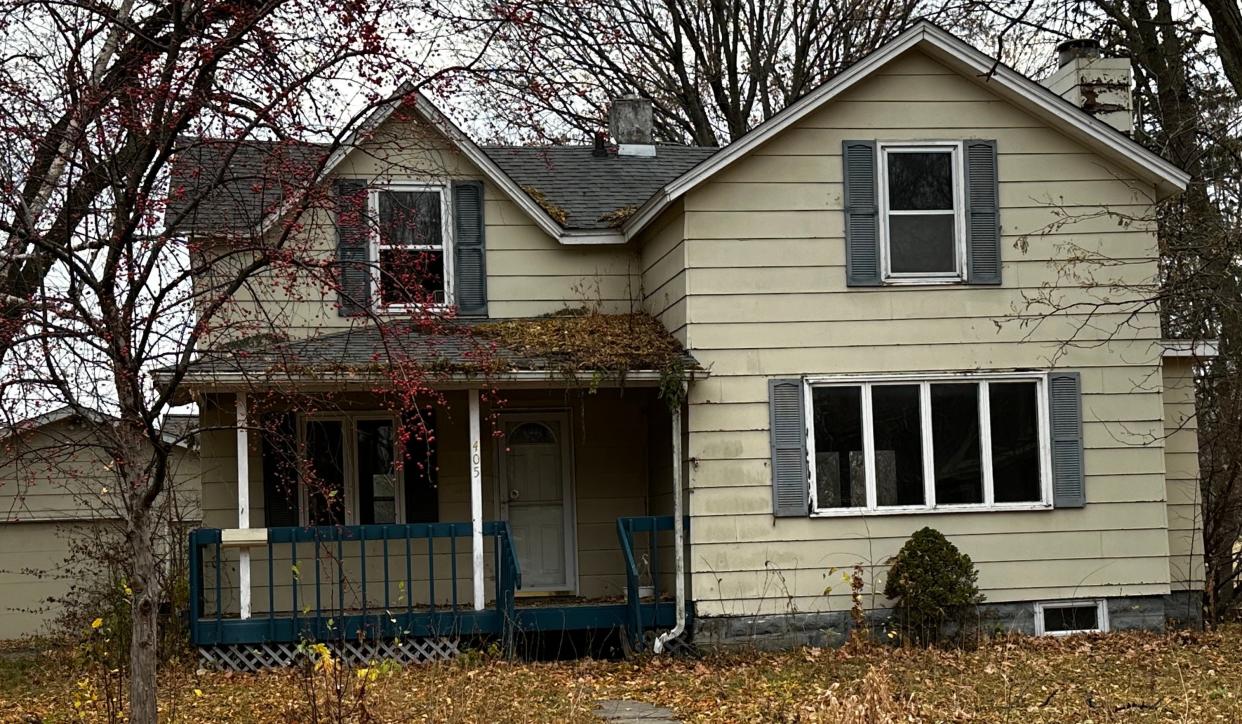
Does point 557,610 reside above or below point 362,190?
below

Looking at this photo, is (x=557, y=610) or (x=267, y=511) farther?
(x=267, y=511)

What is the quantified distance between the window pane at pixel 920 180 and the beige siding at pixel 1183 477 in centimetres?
336

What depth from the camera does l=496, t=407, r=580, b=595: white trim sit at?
612 inches

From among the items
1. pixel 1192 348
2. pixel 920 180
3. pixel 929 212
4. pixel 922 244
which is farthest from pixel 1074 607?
pixel 920 180

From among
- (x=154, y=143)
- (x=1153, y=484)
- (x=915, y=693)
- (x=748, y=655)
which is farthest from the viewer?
(x=1153, y=484)

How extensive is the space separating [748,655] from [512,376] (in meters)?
3.52

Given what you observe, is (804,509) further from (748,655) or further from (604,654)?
(604,654)

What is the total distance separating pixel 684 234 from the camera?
45.9 ft

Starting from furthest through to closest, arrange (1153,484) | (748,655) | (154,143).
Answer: (1153,484)
(748,655)
(154,143)

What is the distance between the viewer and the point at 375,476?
15289mm

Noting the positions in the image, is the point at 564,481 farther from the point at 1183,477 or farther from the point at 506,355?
the point at 1183,477

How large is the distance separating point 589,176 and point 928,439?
18.8ft

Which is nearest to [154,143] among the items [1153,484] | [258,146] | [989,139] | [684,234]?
[258,146]

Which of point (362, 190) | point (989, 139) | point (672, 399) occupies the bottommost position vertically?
point (672, 399)
